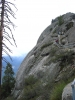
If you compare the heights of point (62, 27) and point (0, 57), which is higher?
point (62, 27)

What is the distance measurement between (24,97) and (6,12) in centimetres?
917

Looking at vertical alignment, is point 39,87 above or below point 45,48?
below

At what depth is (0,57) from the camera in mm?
14898

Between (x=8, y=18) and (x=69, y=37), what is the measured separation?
23.0m

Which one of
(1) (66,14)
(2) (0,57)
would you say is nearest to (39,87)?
(2) (0,57)

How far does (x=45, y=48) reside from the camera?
3466 cm

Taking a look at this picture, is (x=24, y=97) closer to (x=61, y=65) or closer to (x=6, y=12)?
(x=61, y=65)

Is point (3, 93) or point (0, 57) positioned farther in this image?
point (3, 93)

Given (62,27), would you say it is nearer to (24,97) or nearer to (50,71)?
(50,71)

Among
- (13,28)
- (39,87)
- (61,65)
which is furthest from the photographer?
(61,65)

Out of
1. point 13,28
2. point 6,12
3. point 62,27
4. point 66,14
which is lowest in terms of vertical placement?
point 13,28

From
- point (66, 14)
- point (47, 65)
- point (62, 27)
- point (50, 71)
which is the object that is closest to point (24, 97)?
point (50, 71)

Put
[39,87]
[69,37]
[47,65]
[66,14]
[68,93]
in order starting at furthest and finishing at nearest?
1. [66,14]
2. [69,37]
3. [47,65]
4. [39,87]
5. [68,93]

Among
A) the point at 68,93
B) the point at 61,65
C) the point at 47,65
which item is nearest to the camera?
the point at 68,93
